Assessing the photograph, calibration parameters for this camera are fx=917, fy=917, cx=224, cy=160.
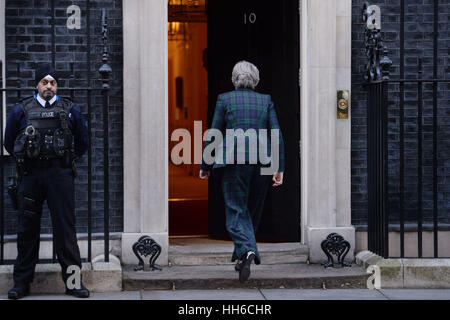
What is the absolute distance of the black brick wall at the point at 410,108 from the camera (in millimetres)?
8883

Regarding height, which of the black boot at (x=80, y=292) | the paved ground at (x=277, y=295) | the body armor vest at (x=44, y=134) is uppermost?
the body armor vest at (x=44, y=134)

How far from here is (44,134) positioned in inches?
282

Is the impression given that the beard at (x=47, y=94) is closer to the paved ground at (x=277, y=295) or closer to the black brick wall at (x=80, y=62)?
the black brick wall at (x=80, y=62)

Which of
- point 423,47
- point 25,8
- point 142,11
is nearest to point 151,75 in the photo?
point 142,11

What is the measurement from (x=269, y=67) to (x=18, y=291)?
361 centimetres

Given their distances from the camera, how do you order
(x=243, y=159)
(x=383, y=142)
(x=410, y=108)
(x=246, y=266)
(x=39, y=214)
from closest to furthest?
1. (x=39, y=214)
2. (x=246, y=266)
3. (x=243, y=159)
4. (x=383, y=142)
5. (x=410, y=108)

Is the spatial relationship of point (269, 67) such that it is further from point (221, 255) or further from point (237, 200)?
point (237, 200)

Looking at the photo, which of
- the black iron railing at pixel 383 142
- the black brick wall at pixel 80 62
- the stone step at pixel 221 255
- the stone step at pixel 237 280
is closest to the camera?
the stone step at pixel 237 280

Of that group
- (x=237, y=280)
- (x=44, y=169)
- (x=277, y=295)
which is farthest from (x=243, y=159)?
(x=44, y=169)

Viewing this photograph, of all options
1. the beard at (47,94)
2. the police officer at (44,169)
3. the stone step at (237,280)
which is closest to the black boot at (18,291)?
the police officer at (44,169)

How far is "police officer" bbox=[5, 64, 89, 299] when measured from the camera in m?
7.16

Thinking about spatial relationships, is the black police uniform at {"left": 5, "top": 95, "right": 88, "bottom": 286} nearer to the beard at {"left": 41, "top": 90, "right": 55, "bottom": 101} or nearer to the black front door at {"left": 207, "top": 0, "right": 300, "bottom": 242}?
the beard at {"left": 41, "top": 90, "right": 55, "bottom": 101}

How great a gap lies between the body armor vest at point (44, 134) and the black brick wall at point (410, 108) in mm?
3026

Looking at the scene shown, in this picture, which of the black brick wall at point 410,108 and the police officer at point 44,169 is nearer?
the police officer at point 44,169
